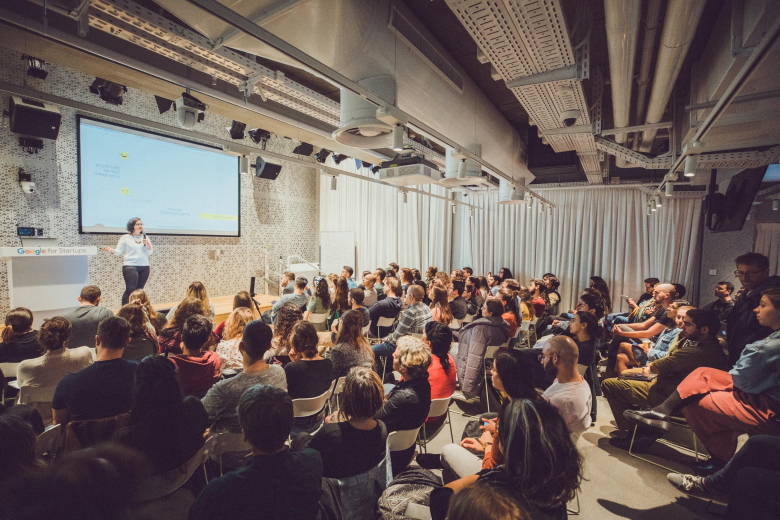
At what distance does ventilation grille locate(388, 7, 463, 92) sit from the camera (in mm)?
2615

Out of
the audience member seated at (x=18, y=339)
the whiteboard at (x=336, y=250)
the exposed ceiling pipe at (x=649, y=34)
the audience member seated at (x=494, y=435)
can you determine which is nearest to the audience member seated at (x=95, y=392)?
the audience member seated at (x=18, y=339)

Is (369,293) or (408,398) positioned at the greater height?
(369,293)

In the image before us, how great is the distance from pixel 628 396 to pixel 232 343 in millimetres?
3292

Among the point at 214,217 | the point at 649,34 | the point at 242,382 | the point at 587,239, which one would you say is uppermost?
the point at 649,34

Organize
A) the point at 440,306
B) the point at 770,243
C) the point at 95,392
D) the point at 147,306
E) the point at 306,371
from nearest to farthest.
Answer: the point at 95,392 → the point at 306,371 → the point at 147,306 → the point at 440,306 → the point at 770,243

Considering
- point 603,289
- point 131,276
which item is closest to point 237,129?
point 131,276

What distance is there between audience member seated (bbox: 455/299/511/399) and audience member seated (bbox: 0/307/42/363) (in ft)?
11.2

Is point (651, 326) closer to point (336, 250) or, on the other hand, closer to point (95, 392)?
point (95, 392)

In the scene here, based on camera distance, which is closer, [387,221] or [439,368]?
[439,368]

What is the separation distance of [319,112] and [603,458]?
438 cm

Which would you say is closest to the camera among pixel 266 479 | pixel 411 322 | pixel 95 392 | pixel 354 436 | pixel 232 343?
pixel 266 479

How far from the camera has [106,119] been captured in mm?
6082

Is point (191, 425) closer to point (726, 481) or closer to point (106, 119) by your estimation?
point (726, 481)

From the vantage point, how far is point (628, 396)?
3139mm
